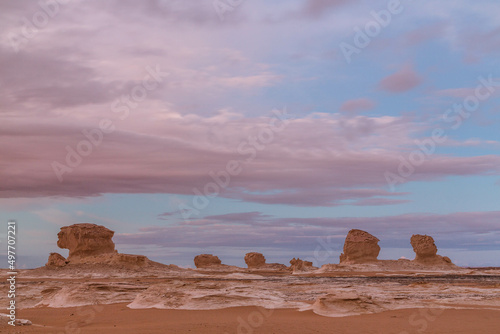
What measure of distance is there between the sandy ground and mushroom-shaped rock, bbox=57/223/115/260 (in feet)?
212

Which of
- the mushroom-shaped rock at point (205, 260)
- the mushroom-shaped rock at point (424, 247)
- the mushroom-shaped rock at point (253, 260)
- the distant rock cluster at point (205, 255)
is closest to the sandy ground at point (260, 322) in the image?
the distant rock cluster at point (205, 255)

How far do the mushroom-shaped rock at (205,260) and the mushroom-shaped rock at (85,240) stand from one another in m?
46.9

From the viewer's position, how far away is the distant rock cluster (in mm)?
82938

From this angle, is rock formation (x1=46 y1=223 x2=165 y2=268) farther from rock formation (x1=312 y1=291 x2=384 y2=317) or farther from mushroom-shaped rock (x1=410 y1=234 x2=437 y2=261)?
rock formation (x1=312 y1=291 x2=384 y2=317)

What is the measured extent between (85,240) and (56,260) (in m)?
6.12

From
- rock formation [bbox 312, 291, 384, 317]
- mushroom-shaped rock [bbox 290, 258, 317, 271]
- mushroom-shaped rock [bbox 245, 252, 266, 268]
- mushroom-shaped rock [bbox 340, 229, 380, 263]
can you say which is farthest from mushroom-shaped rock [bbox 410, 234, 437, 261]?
rock formation [bbox 312, 291, 384, 317]

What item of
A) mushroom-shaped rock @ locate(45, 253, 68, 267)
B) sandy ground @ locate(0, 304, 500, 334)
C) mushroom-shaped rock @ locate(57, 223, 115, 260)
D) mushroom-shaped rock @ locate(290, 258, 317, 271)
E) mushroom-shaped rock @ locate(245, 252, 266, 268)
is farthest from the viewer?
mushroom-shaped rock @ locate(245, 252, 266, 268)

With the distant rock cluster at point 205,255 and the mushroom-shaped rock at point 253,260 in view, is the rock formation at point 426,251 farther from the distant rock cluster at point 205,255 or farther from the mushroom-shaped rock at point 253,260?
the mushroom-shaped rock at point 253,260

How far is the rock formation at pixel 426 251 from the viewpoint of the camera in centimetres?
10938

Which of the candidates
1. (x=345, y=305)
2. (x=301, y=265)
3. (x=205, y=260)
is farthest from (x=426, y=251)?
(x=345, y=305)

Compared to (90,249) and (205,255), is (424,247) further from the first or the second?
(90,249)

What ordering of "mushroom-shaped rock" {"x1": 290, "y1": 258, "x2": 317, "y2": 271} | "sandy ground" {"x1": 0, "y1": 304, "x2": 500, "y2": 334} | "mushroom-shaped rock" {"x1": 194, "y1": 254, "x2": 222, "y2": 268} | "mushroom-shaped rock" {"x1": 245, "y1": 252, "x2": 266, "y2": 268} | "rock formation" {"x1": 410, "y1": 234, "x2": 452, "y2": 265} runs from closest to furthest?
"sandy ground" {"x1": 0, "y1": 304, "x2": 500, "y2": 334} → "mushroom-shaped rock" {"x1": 290, "y1": 258, "x2": 317, "y2": 271} → "rock formation" {"x1": 410, "y1": 234, "x2": 452, "y2": 265} → "mushroom-shaped rock" {"x1": 194, "y1": 254, "x2": 222, "y2": 268} → "mushroom-shaped rock" {"x1": 245, "y1": 252, "x2": 266, "y2": 268}

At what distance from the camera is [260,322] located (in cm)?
1970

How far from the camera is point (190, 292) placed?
2591 cm
